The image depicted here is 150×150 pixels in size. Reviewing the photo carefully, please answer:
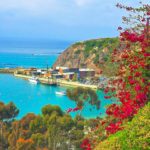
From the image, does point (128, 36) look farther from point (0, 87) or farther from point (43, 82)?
point (43, 82)

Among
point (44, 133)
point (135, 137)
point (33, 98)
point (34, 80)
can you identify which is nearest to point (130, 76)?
point (135, 137)

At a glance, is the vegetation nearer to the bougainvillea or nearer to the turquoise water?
the bougainvillea

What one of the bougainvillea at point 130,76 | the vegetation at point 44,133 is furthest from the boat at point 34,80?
the bougainvillea at point 130,76

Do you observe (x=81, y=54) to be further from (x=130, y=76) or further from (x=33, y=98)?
(x=130, y=76)

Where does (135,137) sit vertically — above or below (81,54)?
below

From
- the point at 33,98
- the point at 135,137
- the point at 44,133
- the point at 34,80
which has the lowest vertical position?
the point at 33,98

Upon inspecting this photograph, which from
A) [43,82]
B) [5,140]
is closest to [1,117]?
[5,140]

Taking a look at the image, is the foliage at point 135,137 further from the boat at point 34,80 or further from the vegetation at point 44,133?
the boat at point 34,80

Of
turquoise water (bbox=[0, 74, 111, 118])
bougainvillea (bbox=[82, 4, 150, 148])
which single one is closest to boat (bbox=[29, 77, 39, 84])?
turquoise water (bbox=[0, 74, 111, 118])
